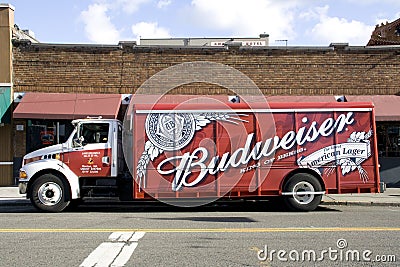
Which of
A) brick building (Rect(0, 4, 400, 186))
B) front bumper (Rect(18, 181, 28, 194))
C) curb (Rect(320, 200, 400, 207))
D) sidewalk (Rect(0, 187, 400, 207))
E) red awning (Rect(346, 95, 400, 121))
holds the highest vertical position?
brick building (Rect(0, 4, 400, 186))

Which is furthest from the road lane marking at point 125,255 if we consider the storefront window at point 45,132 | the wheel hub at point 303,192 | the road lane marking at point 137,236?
the storefront window at point 45,132

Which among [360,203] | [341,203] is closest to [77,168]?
[341,203]

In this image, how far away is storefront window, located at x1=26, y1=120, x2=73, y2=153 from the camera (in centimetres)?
1825

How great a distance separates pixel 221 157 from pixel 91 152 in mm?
3230

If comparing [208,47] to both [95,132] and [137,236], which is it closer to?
[95,132]

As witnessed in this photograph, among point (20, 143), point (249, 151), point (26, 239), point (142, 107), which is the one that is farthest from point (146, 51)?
point (26, 239)

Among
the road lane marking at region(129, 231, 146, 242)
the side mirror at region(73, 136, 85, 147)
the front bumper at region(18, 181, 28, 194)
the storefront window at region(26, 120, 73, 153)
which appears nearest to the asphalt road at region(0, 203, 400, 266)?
the road lane marking at region(129, 231, 146, 242)

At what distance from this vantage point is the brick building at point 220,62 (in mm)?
18312

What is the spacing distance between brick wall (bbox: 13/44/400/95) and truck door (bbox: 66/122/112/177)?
603 centimetres

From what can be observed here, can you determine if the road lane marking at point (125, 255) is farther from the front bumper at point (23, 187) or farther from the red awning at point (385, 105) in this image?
the red awning at point (385, 105)

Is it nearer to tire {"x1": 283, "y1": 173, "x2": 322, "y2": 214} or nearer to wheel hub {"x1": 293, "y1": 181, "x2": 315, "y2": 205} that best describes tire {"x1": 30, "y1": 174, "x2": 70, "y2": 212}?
tire {"x1": 283, "y1": 173, "x2": 322, "y2": 214}

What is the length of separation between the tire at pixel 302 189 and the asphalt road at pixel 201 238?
331mm

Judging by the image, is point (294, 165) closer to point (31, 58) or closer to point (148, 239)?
point (148, 239)

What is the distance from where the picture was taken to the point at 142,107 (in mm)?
12312
